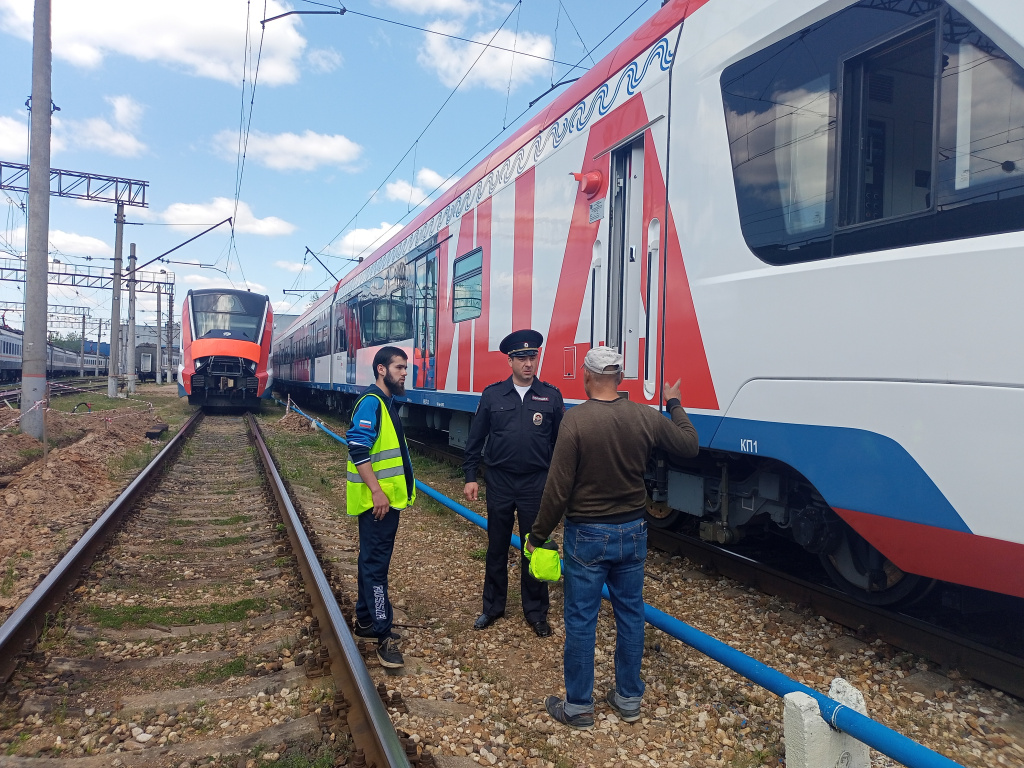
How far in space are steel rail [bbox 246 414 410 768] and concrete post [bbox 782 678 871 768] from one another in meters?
1.43

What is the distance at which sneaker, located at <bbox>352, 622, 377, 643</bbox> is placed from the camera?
162 inches

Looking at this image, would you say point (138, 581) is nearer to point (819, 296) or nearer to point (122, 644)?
point (122, 644)

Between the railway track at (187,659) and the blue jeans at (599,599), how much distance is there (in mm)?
774

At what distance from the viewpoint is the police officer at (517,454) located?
4312mm

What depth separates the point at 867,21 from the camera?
332 centimetres

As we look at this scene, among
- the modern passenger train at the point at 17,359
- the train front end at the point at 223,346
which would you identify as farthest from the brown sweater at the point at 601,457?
the modern passenger train at the point at 17,359

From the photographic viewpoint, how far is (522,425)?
431 centimetres

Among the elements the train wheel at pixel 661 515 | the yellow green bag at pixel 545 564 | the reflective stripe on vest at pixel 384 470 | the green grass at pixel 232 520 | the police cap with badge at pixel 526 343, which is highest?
the police cap with badge at pixel 526 343

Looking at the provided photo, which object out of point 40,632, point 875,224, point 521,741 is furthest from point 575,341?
point 40,632

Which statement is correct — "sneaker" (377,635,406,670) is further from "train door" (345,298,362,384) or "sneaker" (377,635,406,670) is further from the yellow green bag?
"train door" (345,298,362,384)

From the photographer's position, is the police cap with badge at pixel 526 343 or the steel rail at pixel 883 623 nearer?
the steel rail at pixel 883 623

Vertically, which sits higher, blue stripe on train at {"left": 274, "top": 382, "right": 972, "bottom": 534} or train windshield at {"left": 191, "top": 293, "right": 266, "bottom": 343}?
train windshield at {"left": 191, "top": 293, "right": 266, "bottom": 343}

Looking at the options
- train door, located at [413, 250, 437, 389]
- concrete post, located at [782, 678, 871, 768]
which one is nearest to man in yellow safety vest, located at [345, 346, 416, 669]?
concrete post, located at [782, 678, 871, 768]

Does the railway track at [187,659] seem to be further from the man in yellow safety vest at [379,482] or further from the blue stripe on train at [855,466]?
the blue stripe on train at [855,466]
